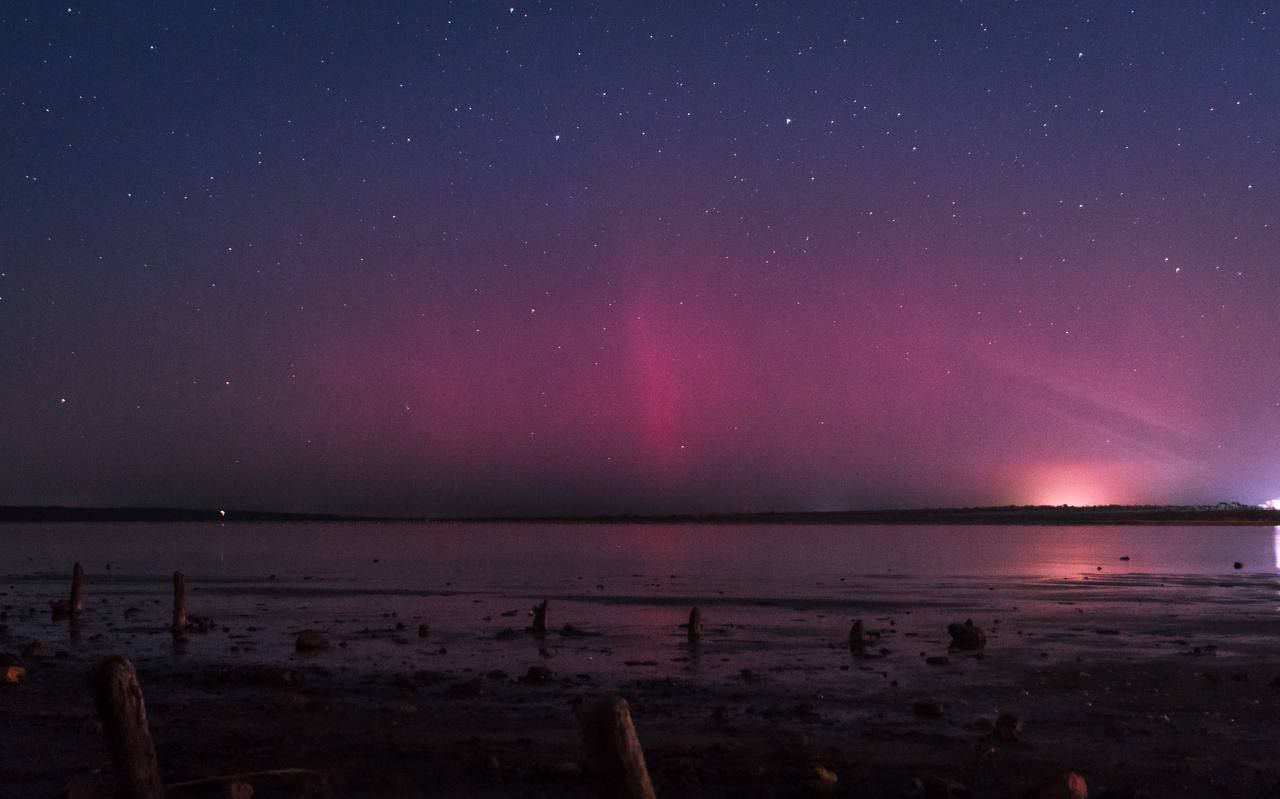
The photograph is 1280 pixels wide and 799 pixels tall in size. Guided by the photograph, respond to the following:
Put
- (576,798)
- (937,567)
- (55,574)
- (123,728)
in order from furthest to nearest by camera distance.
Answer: (937,567), (55,574), (576,798), (123,728)

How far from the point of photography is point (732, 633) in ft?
127

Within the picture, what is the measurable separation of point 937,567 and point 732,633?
180 ft

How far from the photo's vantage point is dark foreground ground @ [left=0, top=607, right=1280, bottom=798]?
16.5m

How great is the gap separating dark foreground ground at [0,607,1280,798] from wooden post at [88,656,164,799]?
9.22 feet

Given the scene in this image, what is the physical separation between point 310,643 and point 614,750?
79.5ft

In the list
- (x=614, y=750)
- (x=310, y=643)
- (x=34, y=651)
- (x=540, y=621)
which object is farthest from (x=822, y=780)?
(x=540, y=621)

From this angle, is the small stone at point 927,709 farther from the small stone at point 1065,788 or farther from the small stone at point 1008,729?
the small stone at point 1065,788

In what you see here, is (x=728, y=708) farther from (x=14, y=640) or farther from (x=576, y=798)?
(x=14, y=640)

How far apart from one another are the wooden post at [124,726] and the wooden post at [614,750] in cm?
534

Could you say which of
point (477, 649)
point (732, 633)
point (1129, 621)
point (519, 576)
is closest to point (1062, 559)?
point (519, 576)

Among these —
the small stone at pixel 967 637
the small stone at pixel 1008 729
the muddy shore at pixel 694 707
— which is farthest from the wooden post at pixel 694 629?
the small stone at pixel 1008 729

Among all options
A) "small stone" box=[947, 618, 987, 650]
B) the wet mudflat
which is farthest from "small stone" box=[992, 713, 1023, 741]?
"small stone" box=[947, 618, 987, 650]

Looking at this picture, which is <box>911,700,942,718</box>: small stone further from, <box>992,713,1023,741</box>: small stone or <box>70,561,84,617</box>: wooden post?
<box>70,561,84,617</box>: wooden post

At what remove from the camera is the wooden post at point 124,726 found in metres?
12.9
